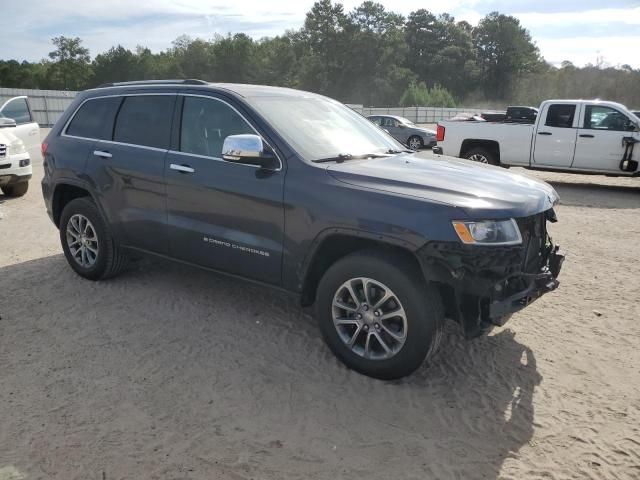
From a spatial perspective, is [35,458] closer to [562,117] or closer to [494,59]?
[562,117]

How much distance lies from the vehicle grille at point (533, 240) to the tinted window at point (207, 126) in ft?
6.49

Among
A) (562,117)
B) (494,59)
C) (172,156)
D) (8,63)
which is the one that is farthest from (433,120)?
(8,63)

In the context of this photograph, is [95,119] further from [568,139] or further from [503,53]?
[503,53]

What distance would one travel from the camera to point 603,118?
11305mm

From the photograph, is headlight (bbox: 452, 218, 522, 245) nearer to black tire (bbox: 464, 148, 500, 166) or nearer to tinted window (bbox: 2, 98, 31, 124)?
black tire (bbox: 464, 148, 500, 166)

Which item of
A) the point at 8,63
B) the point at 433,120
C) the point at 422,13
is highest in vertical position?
the point at 422,13

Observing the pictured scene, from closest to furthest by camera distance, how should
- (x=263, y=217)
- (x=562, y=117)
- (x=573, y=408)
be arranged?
1. (x=573, y=408)
2. (x=263, y=217)
3. (x=562, y=117)

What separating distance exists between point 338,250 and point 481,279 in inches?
38.8

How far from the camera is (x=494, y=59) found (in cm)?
9294

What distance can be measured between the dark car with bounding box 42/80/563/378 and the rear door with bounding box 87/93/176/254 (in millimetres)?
13

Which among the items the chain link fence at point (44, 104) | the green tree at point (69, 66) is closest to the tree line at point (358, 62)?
the green tree at point (69, 66)

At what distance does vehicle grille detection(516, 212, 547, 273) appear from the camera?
3.32 meters

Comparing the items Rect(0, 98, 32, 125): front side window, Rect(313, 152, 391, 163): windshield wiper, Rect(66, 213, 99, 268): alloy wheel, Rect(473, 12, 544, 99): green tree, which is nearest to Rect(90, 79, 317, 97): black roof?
Rect(313, 152, 391, 163): windshield wiper

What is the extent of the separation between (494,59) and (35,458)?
101 metres
